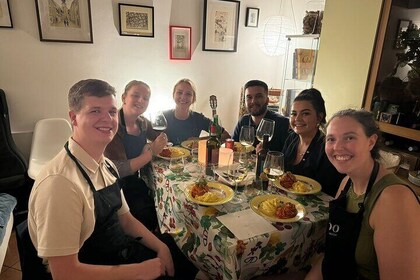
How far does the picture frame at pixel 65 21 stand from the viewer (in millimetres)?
2430

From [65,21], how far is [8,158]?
1.27 m

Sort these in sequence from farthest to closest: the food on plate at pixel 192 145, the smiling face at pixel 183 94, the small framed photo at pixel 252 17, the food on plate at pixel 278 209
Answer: the small framed photo at pixel 252 17, the smiling face at pixel 183 94, the food on plate at pixel 192 145, the food on plate at pixel 278 209

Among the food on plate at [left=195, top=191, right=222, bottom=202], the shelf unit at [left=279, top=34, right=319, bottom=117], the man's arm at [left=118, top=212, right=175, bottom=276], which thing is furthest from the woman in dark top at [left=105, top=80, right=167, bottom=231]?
the shelf unit at [left=279, top=34, right=319, bottom=117]

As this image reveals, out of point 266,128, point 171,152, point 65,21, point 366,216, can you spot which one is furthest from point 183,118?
point 366,216

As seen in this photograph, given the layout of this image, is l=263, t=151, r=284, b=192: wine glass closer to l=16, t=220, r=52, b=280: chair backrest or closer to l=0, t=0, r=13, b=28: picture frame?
l=16, t=220, r=52, b=280: chair backrest

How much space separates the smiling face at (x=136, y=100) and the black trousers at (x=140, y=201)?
0.45 metres

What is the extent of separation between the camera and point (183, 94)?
2.35 m

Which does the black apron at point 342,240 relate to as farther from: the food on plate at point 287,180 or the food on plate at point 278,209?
the food on plate at point 287,180

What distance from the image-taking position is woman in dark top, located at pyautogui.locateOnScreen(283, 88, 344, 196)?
1570mm

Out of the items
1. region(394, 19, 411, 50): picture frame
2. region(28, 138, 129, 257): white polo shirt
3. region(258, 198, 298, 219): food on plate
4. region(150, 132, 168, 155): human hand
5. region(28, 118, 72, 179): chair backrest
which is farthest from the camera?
region(28, 118, 72, 179): chair backrest

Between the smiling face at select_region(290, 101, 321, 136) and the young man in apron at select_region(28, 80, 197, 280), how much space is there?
999mm

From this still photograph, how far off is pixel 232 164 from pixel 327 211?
53 cm

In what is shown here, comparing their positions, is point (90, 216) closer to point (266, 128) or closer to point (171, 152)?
point (171, 152)

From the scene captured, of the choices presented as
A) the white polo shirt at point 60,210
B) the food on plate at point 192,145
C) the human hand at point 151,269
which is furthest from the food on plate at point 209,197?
the food on plate at point 192,145
